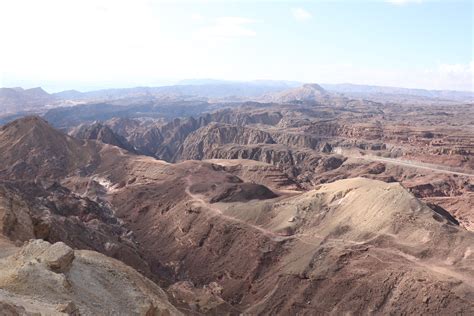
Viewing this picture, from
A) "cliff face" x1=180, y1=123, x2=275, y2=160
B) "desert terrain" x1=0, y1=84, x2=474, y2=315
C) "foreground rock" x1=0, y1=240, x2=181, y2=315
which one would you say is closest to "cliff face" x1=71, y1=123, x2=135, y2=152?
"desert terrain" x1=0, y1=84, x2=474, y2=315

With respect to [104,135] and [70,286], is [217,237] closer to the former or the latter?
[70,286]

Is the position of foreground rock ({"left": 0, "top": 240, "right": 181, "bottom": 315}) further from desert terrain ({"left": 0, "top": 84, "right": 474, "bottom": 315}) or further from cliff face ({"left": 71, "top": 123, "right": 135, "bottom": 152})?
cliff face ({"left": 71, "top": 123, "right": 135, "bottom": 152})

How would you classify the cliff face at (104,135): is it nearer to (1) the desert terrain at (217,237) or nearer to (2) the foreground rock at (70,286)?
(1) the desert terrain at (217,237)

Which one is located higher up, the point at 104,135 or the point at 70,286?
the point at 70,286

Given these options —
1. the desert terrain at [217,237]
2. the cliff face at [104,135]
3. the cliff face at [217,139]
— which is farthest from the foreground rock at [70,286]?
the cliff face at [217,139]

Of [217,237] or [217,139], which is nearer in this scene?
[217,237]

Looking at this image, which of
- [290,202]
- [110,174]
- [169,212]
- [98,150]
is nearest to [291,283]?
[290,202]

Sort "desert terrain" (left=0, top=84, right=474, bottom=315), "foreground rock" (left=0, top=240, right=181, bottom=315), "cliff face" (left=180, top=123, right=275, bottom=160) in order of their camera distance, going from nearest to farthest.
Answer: "foreground rock" (left=0, top=240, right=181, bottom=315)
"desert terrain" (left=0, top=84, right=474, bottom=315)
"cliff face" (left=180, top=123, right=275, bottom=160)

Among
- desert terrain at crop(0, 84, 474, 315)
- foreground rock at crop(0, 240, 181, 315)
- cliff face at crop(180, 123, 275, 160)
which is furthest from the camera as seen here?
cliff face at crop(180, 123, 275, 160)

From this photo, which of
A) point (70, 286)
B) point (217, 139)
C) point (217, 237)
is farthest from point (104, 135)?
point (70, 286)

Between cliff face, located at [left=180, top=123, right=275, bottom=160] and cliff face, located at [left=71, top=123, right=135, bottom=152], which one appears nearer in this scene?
cliff face, located at [left=71, top=123, right=135, bottom=152]
